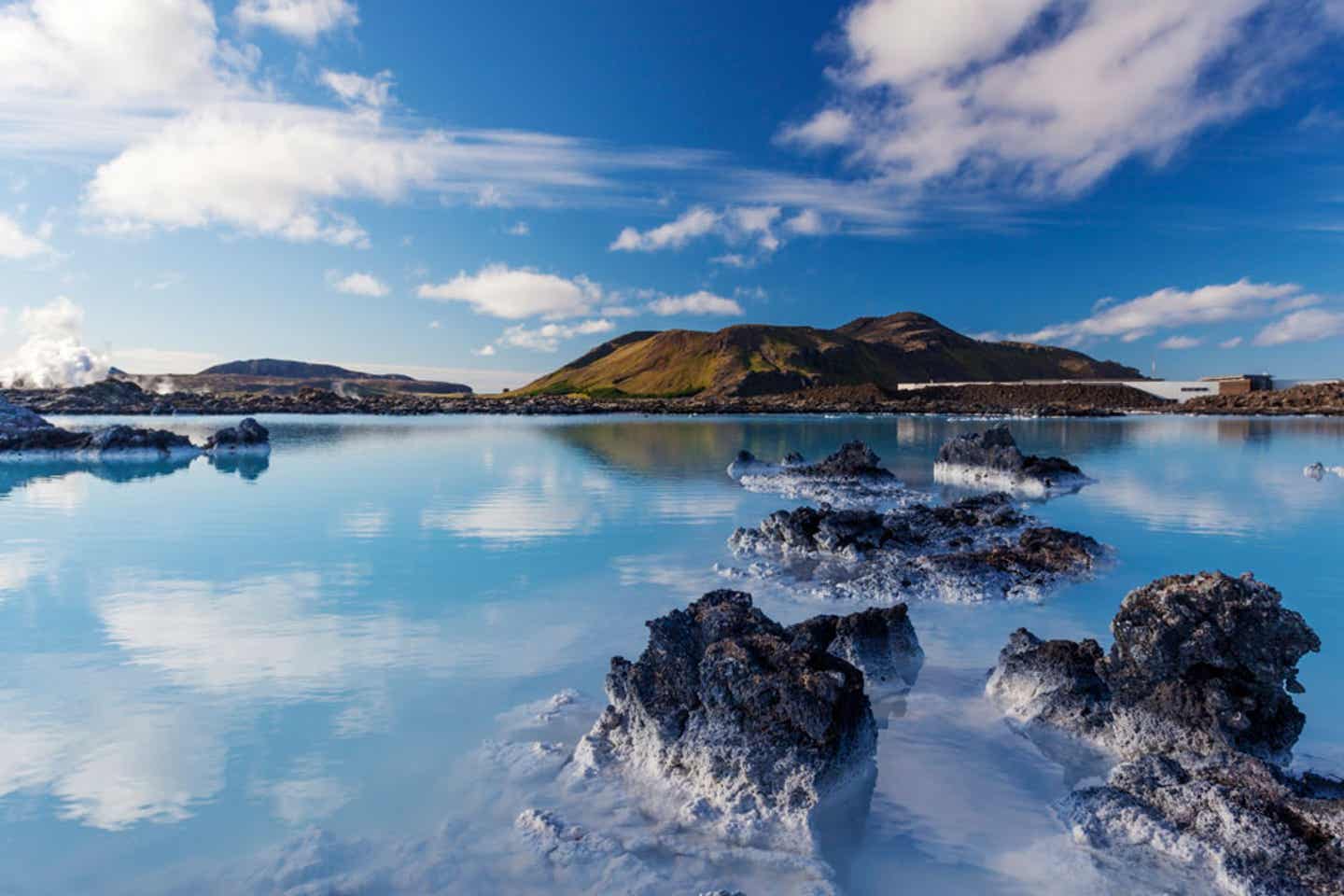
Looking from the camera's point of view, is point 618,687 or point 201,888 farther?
point 618,687

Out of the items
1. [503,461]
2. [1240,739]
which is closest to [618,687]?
[1240,739]

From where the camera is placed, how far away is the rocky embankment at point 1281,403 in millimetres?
96756

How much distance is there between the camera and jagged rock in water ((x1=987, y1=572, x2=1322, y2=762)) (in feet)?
23.6


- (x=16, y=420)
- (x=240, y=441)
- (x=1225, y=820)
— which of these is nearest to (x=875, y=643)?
(x=1225, y=820)

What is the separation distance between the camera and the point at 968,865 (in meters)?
5.82

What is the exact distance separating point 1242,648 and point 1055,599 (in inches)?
240

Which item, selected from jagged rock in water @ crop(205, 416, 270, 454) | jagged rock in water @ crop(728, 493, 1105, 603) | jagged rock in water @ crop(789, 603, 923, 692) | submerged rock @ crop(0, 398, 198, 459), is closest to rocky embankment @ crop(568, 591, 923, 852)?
jagged rock in water @ crop(789, 603, 923, 692)

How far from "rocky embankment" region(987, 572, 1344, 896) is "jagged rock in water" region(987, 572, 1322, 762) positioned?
12mm

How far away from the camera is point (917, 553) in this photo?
17.0m

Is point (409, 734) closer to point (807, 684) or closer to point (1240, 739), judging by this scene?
point (807, 684)

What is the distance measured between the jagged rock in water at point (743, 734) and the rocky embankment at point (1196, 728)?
2053mm

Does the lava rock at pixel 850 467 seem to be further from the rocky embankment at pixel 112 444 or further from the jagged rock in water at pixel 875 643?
the rocky embankment at pixel 112 444

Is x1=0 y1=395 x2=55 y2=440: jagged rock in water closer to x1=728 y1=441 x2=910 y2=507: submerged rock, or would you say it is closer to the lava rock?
x1=728 y1=441 x2=910 y2=507: submerged rock

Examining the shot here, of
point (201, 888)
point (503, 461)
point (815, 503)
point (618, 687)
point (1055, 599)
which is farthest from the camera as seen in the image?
point (503, 461)
